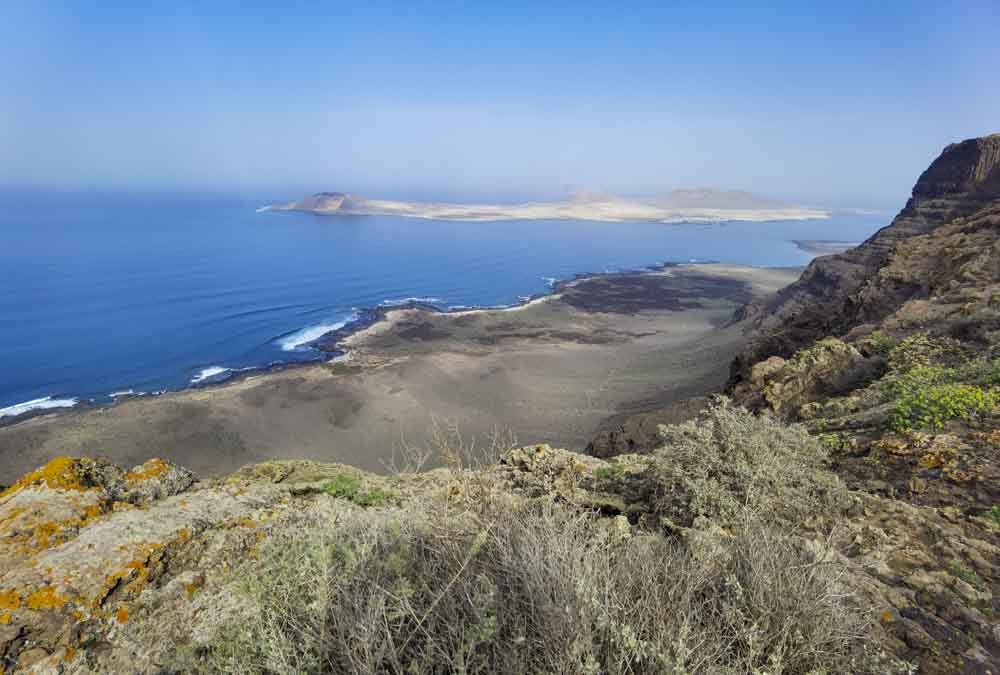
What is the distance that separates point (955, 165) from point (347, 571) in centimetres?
5501

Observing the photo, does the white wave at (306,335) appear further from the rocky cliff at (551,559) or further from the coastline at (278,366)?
the rocky cliff at (551,559)

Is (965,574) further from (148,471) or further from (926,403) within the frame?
(148,471)

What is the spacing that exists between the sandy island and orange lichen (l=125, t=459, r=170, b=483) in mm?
15960

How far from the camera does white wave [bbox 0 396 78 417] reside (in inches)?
1144

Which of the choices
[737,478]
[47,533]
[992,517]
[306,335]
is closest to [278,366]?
[306,335]

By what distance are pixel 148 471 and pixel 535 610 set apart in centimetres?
485

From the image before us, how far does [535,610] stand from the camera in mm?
2246

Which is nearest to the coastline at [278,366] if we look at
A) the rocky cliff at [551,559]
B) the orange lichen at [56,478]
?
the orange lichen at [56,478]

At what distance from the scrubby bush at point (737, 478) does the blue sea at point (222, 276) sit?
37519 mm

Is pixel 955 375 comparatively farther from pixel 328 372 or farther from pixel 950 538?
pixel 328 372

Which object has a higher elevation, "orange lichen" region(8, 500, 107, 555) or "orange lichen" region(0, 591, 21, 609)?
"orange lichen" region(0, 591, 21, 609)

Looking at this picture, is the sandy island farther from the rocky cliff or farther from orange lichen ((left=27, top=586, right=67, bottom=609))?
orange lichen ((left=27, top=586, right=67, bottom=609))

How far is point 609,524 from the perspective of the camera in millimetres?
3887

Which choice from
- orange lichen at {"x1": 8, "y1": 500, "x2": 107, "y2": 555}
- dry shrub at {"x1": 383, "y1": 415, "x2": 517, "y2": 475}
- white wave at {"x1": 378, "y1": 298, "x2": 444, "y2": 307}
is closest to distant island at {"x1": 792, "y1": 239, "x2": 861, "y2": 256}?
white wave at {"x1": 378, "y1": 298, "x2": 444, "y2": 307}
